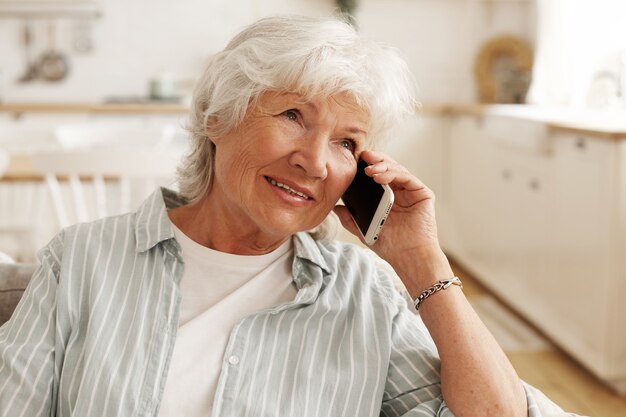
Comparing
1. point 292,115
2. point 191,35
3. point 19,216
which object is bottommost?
point 19,216

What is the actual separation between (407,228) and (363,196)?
9 centimetres

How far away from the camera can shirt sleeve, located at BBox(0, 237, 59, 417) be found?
3.64ft

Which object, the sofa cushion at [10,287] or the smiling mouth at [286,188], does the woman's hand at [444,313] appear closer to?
the smiling mouth at [286,188]

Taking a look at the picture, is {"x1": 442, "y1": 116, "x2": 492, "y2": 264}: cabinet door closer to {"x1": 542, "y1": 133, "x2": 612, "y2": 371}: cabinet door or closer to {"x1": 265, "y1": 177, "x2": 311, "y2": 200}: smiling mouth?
{"x1": 542, "y1": 133, "x2": 612, "y2": 371}: cabinet door

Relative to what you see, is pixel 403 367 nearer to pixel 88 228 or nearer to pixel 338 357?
pixel 338 357

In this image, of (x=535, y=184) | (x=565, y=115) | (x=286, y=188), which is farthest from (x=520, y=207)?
(x=286, y=188)

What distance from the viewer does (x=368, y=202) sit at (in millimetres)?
1309

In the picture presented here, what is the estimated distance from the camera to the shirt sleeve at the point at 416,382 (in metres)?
1.13

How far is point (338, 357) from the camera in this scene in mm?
1198

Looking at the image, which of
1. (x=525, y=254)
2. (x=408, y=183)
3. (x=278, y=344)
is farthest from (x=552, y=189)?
(x=278, y=344)

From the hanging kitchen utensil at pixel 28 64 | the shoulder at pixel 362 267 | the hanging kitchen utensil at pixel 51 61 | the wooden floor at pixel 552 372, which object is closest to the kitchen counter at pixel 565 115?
the wooden floor at pixel 552 372

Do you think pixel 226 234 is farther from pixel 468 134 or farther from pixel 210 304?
pixel 468 134

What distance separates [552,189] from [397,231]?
2094 mm

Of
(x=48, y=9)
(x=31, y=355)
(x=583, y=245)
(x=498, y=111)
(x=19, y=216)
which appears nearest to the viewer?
(x=31, y=355)
